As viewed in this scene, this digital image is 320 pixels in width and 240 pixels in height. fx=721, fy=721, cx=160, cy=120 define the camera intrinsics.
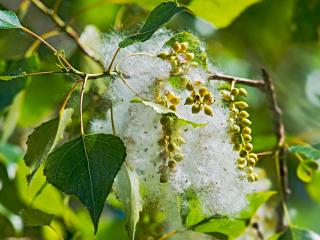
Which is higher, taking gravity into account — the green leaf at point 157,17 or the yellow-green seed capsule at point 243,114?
the green leaf at point 157,17

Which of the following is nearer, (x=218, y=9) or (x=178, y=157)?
(x=178, y=157)

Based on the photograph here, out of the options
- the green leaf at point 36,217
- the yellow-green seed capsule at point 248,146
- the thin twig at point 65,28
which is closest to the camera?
the yellow-green seed capsule at point 248,146

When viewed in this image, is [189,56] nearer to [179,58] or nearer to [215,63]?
[179,58]

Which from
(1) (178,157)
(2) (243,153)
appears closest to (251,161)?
(2) (243,153)

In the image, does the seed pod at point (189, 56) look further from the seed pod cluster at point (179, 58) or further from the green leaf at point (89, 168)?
the green leaf at point (89, 168)

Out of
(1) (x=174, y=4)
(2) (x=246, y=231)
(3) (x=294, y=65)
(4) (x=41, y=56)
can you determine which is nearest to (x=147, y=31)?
(1) (x=174, y=4)

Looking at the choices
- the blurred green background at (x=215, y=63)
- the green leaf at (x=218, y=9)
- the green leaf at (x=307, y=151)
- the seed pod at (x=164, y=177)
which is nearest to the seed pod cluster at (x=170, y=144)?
the seed pod at (x=164, y=177)

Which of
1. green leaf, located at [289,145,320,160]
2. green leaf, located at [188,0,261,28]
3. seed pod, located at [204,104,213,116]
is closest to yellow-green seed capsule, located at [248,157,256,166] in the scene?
seed pod, located at [204,104,213,116]
